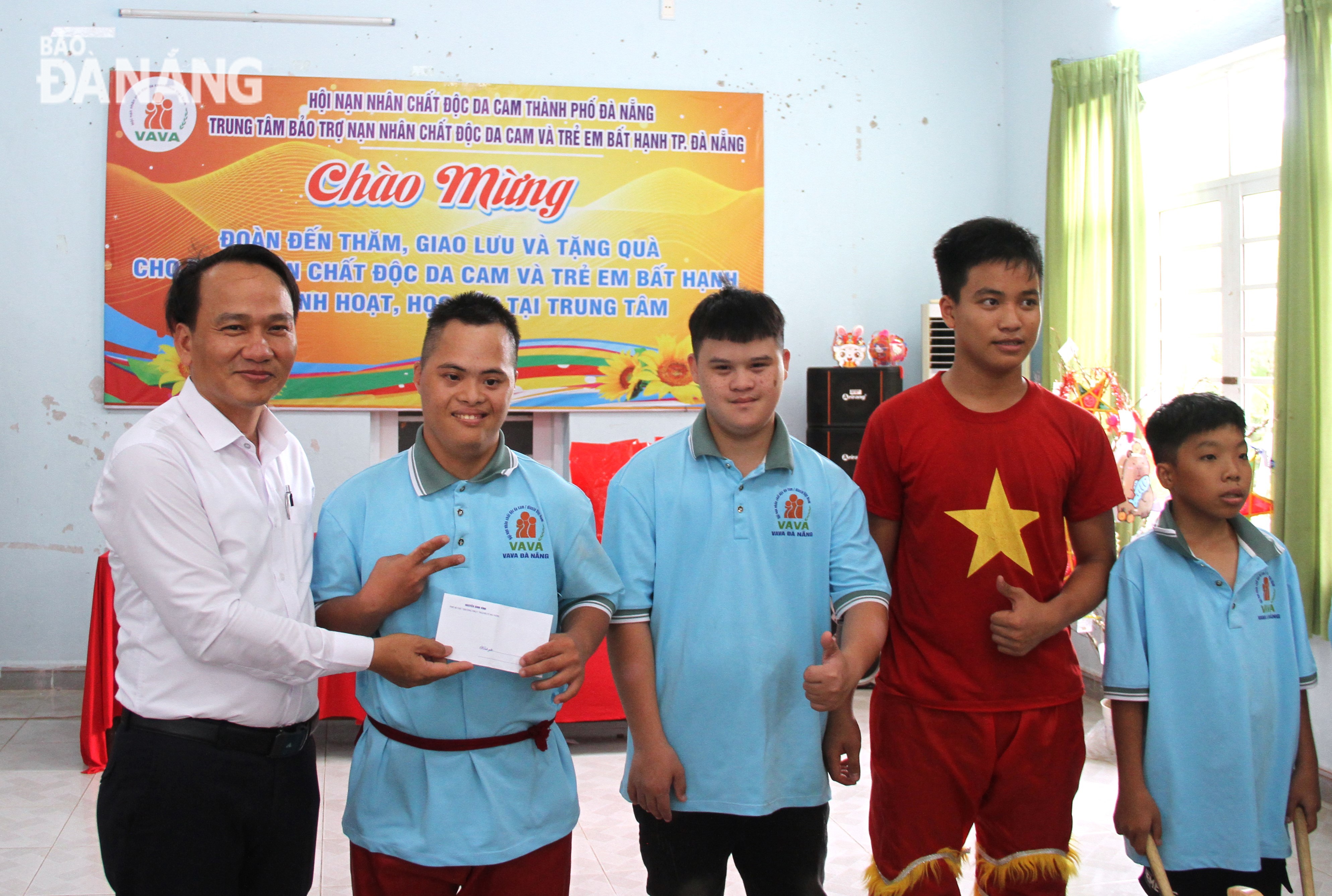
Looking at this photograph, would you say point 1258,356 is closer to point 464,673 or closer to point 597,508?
point 597,508

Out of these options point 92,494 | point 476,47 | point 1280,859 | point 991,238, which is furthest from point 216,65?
point 1280,859

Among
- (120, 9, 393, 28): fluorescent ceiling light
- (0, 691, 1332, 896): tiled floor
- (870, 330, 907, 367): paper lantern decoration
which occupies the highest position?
(120, 9, 393, 28): fluorescent ceiling light

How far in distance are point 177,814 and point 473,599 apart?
50 centimetres

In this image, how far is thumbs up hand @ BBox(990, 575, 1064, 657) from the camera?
5.28ft

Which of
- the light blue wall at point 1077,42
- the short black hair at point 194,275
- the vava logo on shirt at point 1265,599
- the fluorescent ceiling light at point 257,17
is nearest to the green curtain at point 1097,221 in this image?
the light blue wall at point 1077,42

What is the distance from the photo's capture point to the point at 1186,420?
1797mm

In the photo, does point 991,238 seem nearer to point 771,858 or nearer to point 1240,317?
point 771,858

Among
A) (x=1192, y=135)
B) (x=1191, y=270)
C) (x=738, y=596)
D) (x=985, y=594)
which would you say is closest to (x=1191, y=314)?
(x=1191, y=270)

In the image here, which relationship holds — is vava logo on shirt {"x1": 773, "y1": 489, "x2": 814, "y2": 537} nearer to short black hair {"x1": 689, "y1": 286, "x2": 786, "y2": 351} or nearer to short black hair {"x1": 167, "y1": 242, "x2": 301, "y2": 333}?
short black hair {"x1": 689, "y1": 286, "x2": 786, "y2": 351}

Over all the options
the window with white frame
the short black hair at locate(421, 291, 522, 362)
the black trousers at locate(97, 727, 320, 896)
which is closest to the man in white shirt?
the black trousers at locate(97, 727, 320, 896)

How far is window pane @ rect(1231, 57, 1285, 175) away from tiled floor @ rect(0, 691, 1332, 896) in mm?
2532

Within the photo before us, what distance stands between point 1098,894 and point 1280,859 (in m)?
1.06

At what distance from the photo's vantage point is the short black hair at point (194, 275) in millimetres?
1516

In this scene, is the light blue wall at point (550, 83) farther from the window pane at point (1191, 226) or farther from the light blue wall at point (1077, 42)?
the window pane at point (1191, 226)
